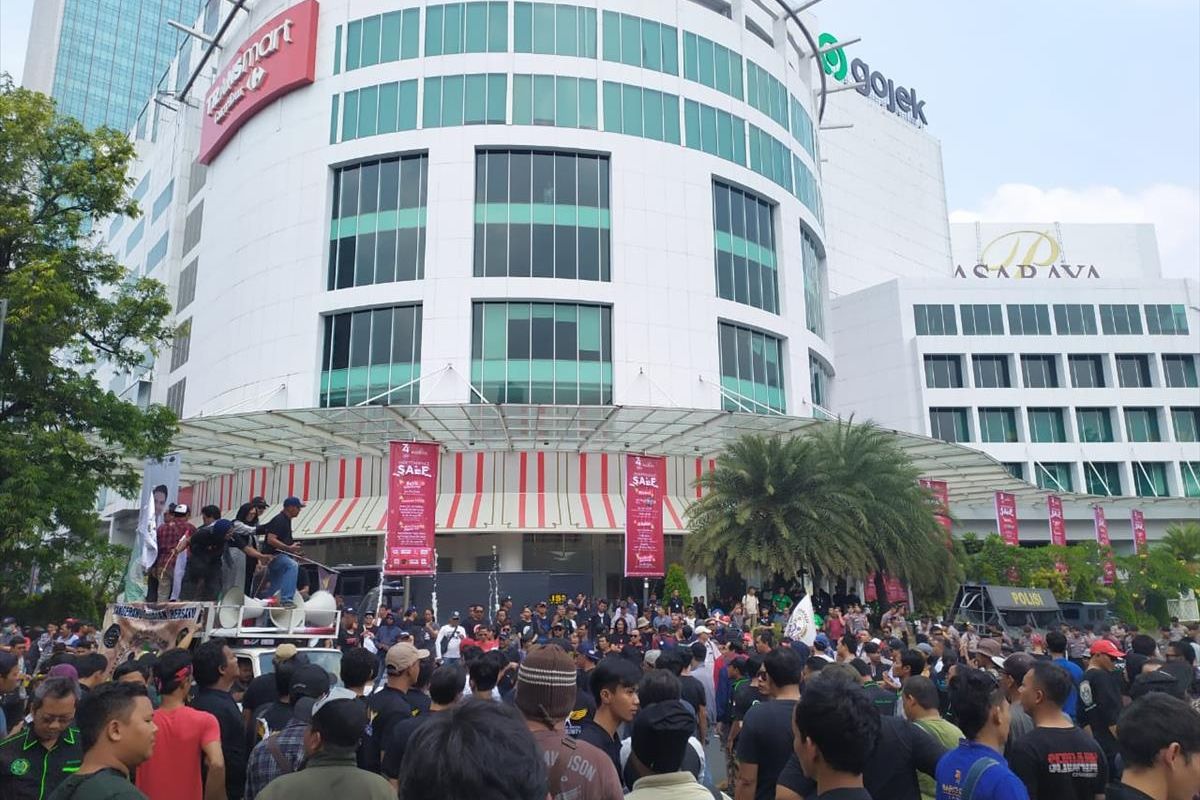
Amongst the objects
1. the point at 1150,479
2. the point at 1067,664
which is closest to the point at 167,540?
the point at 1067,664

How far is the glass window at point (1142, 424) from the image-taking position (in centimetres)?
5881

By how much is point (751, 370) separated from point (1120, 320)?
124ft

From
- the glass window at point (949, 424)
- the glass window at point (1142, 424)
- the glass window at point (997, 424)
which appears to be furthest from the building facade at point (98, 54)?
the glass window at point (1142, 424)

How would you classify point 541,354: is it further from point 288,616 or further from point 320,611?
point 288,616

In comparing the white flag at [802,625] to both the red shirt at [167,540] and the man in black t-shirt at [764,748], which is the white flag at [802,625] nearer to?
the red shirt at [167,540]

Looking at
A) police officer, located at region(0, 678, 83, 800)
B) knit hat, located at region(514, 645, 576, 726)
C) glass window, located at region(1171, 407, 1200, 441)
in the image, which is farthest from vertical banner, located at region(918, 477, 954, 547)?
glass window, located at region(1171, 407, 1200, 441)

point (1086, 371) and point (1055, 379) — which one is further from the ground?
point (1086, 371)

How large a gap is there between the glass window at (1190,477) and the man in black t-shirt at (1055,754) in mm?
63940

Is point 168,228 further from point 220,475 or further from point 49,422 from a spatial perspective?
point 49,422

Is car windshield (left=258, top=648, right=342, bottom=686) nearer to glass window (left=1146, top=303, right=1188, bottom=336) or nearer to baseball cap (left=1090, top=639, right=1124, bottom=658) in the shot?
baseball cap (left=1090, top=639, right=1124, bottom=658)

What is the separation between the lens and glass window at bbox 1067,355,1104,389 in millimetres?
59091

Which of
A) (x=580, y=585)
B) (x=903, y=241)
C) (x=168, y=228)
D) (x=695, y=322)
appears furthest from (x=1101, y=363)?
(x=168, y=228)

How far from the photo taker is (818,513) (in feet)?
88.6

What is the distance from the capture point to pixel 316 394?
33.8 m
